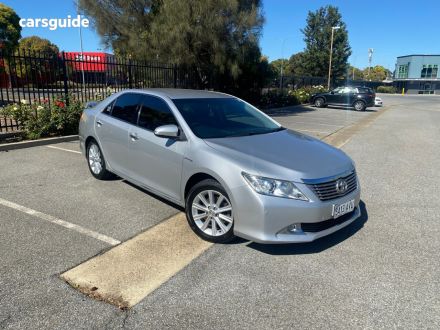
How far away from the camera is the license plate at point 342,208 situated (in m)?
3.52

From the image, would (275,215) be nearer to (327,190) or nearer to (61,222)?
(327,190)

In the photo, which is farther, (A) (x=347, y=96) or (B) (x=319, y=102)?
(B) (x=319, y=102)

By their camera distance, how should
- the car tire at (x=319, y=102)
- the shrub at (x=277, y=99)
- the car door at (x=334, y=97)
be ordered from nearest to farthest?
1. the shrub at (x=277, y=99)
2. the car door at (x=334, y=97)
3. the car tire at (x=319, y=102)

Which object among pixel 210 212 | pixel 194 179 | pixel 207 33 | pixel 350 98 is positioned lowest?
pixel 210 212

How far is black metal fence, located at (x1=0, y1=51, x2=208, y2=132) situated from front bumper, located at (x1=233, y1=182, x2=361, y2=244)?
759cm

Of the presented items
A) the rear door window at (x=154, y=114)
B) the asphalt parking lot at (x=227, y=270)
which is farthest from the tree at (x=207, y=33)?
the rear door window at (x=154, y=114)

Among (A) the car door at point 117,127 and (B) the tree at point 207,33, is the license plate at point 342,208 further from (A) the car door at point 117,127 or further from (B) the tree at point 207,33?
(B) the tree at point 207,33

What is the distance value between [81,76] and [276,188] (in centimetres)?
1288

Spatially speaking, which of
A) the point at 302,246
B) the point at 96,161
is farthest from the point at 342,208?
the point at 96,161

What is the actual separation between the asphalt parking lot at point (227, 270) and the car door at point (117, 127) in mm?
495

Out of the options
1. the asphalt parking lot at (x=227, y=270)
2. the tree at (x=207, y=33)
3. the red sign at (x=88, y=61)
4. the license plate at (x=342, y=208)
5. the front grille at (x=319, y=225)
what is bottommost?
the asphalt parking lot at (x=227, y=270)

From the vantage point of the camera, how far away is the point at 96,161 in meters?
5.78

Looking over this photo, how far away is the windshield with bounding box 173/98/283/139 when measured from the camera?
4.21 metres

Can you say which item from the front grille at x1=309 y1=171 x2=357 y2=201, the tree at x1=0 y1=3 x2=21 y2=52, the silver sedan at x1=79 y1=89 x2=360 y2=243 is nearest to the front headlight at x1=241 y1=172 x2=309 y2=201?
the silver sedan at x1=79 y1=89 x2=360 y2=243
